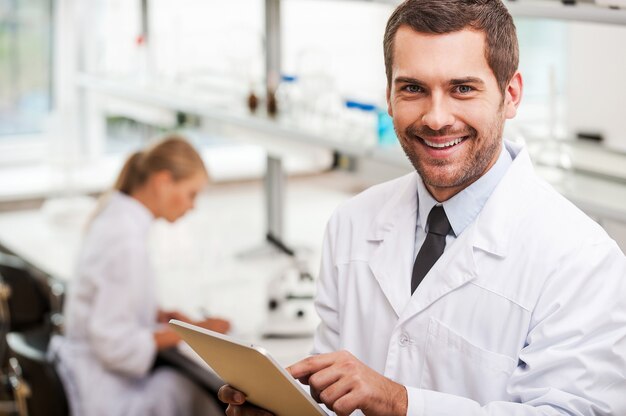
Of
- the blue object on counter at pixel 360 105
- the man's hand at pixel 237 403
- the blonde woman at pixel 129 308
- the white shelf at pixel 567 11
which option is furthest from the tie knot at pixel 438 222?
the blonde woman at pixel 129 308

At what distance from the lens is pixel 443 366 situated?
151cm

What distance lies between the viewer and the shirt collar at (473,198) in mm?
1542

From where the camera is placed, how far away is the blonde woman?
2.87 meters

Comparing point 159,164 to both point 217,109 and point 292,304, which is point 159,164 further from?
point 292,304

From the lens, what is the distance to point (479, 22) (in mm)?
→ 1401

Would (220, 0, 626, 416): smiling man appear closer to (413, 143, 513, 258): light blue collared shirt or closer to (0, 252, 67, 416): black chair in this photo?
(413, 143, 513, 258): light blue collared shirt

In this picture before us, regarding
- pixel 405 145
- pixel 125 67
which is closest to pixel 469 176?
pixel 405 145

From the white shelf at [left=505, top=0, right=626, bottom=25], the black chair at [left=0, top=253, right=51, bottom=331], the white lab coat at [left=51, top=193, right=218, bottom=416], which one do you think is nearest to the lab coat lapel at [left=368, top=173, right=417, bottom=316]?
the white shelf at [left=505, top=0, right=626, bottom=25]

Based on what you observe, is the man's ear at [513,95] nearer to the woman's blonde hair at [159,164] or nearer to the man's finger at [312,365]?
the man's finger at [312,365]

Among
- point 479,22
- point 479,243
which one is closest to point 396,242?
point 479,243

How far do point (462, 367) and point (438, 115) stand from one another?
1.38 ft

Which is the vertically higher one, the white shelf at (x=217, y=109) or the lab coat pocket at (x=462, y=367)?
the white shelf at (x=217, y=109)

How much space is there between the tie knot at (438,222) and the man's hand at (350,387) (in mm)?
302

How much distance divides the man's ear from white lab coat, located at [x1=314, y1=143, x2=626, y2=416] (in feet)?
0.31
